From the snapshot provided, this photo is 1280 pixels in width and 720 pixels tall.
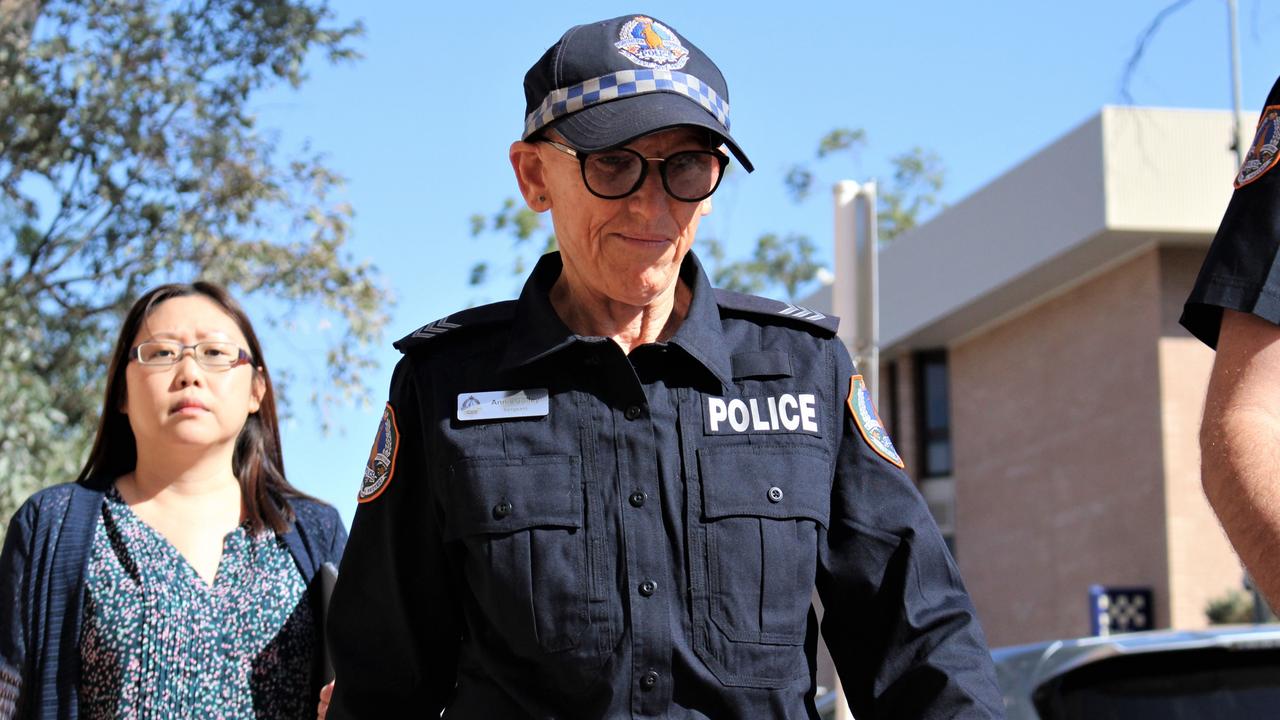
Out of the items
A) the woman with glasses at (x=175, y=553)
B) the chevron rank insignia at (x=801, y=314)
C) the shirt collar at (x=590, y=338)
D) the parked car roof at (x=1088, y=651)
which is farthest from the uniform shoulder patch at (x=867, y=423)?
the woman with glasses at (x=175, y=553)

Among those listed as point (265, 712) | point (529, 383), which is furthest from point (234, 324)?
point (529, 383)

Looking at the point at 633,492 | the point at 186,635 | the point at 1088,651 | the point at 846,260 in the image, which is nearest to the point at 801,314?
the point at 633,492

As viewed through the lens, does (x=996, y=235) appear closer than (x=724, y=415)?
No

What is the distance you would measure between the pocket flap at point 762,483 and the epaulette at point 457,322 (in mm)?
452

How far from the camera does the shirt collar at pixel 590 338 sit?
8.95 ft

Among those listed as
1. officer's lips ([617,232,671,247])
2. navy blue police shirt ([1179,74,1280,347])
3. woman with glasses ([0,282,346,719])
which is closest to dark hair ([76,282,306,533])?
woman with glasses ([0,282,346,719])

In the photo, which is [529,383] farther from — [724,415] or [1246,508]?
[1246,508]

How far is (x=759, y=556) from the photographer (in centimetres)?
260

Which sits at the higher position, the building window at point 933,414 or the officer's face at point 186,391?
the building window at point 933,414

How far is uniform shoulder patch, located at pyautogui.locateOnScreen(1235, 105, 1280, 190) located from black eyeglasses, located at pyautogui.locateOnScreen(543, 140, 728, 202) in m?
0.77

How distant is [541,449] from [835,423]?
1.60ft

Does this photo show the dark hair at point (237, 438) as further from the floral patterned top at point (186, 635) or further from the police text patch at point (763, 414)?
the police text patch at point (763, 414)

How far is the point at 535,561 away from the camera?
2.58 meters

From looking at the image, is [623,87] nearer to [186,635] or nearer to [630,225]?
[630,225]
